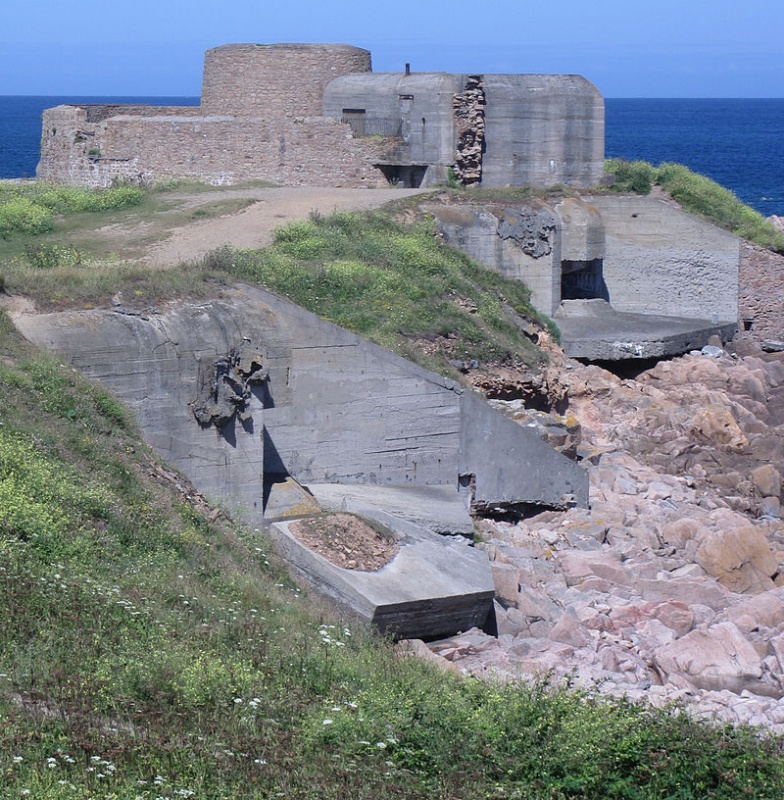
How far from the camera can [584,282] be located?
78.4 ft

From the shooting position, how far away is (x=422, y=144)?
24.0 metres

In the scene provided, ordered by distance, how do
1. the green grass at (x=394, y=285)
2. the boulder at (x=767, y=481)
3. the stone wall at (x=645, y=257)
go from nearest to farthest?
the boulder at (x=767, y=481)
the green grass at (x=394, y=285)
the stone wall at (x=645, y=257)

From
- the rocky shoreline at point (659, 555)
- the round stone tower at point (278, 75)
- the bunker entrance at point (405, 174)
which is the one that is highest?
the round stone tower at point (278, 75)

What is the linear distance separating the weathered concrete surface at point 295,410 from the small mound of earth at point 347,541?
828 millimetres

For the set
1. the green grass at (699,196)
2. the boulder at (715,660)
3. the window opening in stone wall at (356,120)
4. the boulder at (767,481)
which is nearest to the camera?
the boulder at (715,660)

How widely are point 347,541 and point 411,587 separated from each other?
3.05 feet

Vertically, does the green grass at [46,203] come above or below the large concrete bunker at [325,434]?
above

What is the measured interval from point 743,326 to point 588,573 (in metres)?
11.6

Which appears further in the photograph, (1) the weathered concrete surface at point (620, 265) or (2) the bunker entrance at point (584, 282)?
(2) the bunker entrance at point (584, 282)

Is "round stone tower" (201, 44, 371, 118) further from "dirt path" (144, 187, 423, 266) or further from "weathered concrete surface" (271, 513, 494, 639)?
"weathered concrete surface" (271, 513, 494, 639)

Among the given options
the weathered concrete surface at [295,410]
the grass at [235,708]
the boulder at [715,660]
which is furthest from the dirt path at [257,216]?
the boulder at [715,660]

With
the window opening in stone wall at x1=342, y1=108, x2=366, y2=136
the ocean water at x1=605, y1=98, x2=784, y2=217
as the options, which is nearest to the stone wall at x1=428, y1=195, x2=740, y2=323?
the window opening in stone wall at x1=342, y1=108, x2=366, y2=136

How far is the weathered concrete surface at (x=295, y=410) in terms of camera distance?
1238 centimetres

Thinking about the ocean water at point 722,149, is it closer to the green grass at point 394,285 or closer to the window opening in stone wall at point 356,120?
the window opening in stone wall at point 356,120
